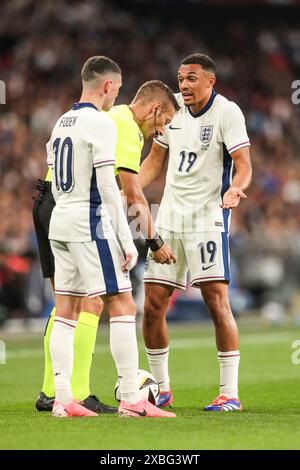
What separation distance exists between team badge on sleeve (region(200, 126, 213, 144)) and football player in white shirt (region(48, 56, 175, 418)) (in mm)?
1274

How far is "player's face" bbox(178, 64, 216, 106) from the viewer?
27.4 feet

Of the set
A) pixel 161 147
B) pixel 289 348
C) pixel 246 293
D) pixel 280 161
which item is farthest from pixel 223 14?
pixel 161 147

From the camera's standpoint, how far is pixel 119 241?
7.16 metres

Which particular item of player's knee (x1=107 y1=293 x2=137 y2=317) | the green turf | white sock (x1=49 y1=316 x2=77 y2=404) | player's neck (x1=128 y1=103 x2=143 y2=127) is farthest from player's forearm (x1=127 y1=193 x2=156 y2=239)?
the green turf

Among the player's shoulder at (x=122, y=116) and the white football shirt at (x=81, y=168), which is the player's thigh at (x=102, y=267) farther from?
the player's shoulder at (x=122, y=116)

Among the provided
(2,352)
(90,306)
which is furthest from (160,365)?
(2,352)

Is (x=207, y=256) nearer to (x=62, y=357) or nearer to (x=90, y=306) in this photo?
(x=90, y=306)

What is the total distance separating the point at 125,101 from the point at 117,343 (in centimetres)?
1774

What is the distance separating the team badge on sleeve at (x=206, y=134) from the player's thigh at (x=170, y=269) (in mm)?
756

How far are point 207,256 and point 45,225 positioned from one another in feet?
4.06

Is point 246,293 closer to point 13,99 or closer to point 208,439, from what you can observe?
point 13,99

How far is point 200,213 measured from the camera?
841 cm

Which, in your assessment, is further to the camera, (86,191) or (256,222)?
(256,222)

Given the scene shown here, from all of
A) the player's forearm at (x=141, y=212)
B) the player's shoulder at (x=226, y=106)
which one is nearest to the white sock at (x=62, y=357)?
the player's forearm at (x=141, y=212)
